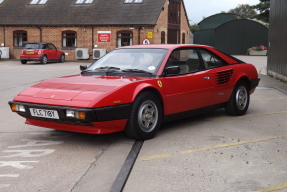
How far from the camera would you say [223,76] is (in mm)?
7371

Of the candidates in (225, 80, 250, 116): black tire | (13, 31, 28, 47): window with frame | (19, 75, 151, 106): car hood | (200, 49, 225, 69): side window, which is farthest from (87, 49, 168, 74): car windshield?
(13, 31, 28, 47): window with frame

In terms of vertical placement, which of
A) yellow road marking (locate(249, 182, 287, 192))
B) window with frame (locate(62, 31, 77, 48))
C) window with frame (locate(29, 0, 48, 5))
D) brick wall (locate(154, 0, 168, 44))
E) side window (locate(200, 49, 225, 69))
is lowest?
yellow road marking (locate(249, 182, 287, 192))

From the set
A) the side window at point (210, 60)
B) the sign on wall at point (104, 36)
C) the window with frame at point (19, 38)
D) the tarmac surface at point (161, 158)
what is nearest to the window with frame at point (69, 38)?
the sign on wall at point (104, 36)

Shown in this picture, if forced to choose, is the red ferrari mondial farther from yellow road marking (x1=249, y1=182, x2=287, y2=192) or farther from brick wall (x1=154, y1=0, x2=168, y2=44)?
brick wall (x1=154, y1=0, x2=168, y2=44)

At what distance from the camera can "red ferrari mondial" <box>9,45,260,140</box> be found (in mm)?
5375

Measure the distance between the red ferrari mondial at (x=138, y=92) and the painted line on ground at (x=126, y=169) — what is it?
33 centimetres

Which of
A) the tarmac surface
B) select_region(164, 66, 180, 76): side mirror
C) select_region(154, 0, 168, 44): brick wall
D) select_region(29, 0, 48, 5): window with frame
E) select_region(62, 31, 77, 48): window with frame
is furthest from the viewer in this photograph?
select_region(29, 0, 48, 5): window with frame

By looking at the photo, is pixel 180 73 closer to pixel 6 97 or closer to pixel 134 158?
pixel 134 158

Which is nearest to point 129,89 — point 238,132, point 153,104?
point 153,104

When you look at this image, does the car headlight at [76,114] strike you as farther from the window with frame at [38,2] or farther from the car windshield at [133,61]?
the window with frame at [38,2]

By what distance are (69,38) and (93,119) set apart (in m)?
33.7

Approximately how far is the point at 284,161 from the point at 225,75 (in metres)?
2.80

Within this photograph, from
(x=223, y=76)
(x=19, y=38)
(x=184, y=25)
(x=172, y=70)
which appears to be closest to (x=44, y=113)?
(x=172, y=70)

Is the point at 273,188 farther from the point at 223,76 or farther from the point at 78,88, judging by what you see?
the point at 223,76
